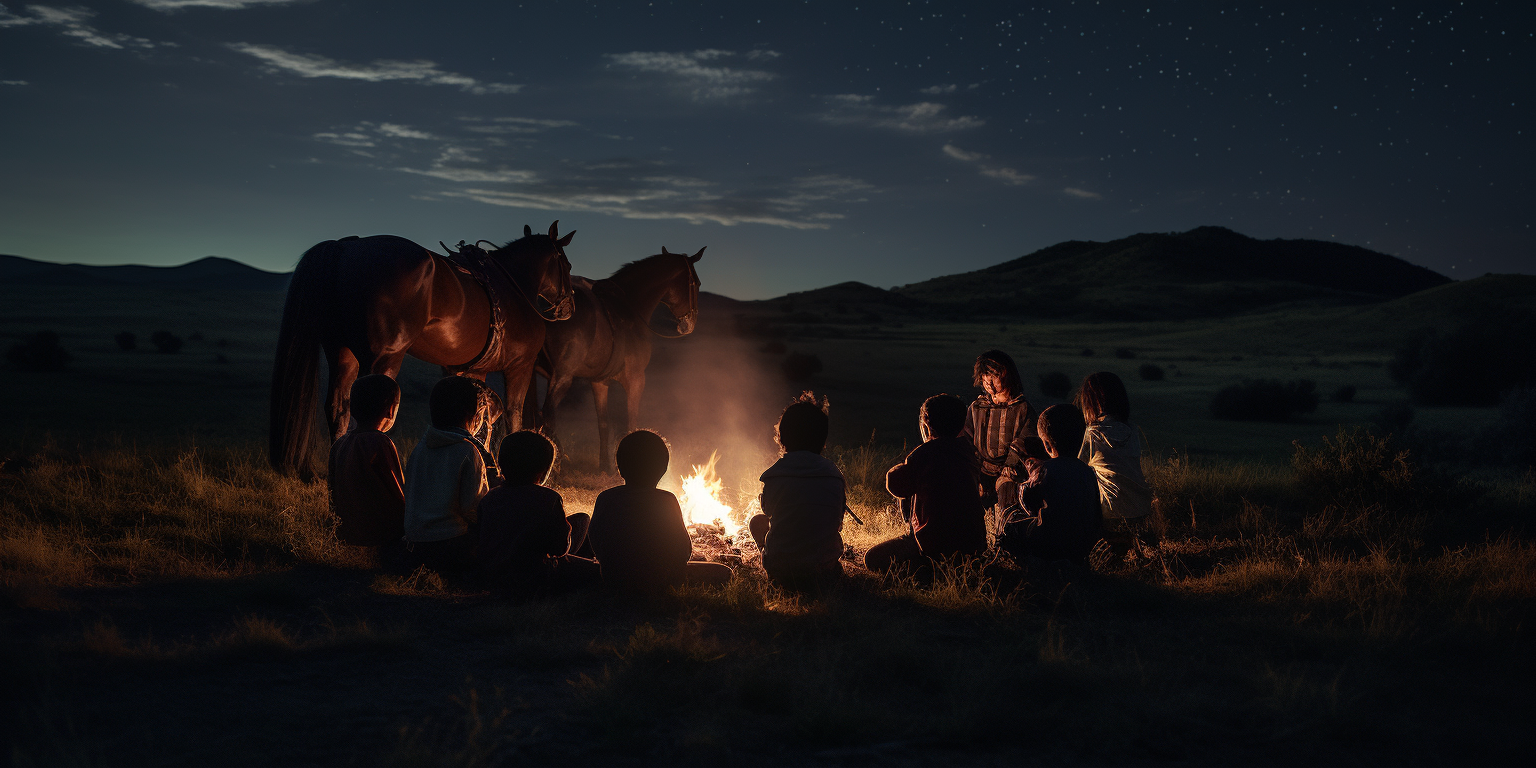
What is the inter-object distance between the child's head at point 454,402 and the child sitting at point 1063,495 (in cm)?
351

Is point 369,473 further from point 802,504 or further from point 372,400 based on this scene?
point 802,504

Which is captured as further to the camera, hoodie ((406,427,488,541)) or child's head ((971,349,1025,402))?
child's head ((971,349,1025,402))

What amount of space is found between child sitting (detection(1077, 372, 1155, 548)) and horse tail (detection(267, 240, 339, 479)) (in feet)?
19.9

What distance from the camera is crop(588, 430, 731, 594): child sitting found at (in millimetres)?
5047

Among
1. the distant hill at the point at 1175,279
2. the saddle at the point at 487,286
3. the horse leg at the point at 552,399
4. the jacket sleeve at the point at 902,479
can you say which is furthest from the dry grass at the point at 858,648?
the distant hill at the point at 1175,279

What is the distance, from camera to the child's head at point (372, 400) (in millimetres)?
5375

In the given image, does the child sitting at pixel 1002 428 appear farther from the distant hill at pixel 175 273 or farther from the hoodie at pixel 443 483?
the distant hill at pixel 175 273

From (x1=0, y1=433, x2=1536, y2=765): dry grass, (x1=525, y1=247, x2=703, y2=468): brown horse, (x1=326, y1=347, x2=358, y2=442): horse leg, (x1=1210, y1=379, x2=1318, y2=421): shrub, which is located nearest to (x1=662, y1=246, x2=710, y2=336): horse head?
(x1=525, y1=247, x2=703, y2=468): brown horse

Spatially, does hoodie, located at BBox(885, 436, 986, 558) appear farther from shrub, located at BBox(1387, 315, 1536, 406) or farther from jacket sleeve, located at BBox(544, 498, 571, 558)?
shrub, located at BBox(1387, 315, 1536, 406)

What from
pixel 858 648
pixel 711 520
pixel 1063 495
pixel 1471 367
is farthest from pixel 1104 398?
pixel 1471 367

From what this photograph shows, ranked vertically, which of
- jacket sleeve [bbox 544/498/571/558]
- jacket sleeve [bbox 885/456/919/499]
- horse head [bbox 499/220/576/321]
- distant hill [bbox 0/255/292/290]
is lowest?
jacket sleeve [bbox 544/498/571/558]

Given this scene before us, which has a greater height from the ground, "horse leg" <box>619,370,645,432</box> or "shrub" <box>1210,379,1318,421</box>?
"shrub" <box>1210,379,1318,421</box>

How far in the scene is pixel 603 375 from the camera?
10.5 m

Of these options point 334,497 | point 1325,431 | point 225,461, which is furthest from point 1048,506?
point 1325,431
